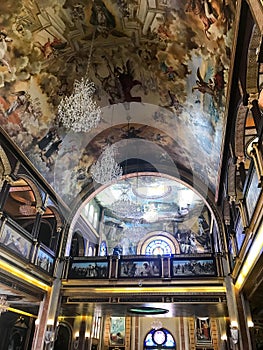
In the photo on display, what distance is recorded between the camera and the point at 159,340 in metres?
19.7

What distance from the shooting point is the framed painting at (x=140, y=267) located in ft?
41.6

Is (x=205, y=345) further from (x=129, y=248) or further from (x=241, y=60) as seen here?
(x=241, y=60)

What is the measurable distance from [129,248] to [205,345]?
25.2ft

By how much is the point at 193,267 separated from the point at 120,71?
8.38 m

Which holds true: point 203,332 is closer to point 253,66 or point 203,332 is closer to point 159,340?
point 159,340

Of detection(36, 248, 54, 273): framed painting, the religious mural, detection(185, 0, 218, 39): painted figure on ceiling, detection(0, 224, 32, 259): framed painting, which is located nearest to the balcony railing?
detection(36, 248, 54, 273): framed painting

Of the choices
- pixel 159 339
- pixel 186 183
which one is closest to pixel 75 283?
pixel 186 183

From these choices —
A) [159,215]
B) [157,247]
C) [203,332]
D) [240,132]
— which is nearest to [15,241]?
[240,132]

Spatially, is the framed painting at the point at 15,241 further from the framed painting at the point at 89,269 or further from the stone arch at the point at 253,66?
the stone arch at the point at 253,66

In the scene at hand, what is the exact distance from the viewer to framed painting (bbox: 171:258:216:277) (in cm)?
1235

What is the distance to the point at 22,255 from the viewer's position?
10.7 meters

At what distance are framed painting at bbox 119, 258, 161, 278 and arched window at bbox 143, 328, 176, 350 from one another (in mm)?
9435

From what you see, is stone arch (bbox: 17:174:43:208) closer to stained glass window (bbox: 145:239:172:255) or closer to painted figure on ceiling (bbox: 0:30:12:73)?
painted figure on ceiling (bbox: 0:30:12:73)

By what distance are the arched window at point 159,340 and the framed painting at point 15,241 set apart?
12.6m
